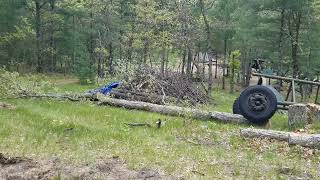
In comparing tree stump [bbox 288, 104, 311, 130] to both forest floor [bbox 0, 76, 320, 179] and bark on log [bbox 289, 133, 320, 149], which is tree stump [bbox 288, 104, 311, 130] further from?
bark on log [bbox 289, 133, 320, 149]

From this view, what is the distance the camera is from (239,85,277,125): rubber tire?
13961 mm

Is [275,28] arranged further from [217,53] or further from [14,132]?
[14,132]

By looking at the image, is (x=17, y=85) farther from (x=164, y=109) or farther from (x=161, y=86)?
(x=161, y=86)

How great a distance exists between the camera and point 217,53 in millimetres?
57188

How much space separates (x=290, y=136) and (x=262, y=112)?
2995 mm

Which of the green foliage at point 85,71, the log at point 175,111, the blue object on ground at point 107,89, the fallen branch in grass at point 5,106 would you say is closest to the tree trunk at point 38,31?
the green foliage at point 85,71

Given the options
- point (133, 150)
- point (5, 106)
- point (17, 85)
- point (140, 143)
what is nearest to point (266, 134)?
point (140, 143)

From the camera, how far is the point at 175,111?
15797mm

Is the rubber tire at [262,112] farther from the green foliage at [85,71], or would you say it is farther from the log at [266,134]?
the green foliage at [85,71]

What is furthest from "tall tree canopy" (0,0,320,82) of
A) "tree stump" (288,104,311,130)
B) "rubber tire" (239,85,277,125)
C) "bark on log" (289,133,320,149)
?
"bark on log" (289,133,320,149)

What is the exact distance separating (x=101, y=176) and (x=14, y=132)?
14.6 feet

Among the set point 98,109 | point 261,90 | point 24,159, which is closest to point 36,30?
point 98,109

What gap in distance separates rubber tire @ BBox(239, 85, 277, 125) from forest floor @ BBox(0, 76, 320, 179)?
62cm

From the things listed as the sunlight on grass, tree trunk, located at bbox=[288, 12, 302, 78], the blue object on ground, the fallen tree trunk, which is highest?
tree trunk, located at bbox=[288, 12, 302, 78]
